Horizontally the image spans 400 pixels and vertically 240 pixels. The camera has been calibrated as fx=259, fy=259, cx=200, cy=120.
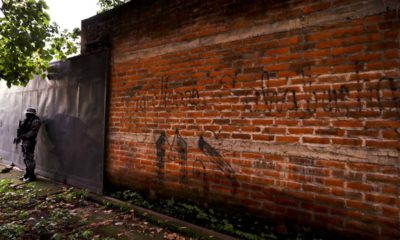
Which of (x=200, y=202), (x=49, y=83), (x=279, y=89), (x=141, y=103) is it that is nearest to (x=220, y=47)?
(x=279, y=89)

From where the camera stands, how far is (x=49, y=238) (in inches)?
142

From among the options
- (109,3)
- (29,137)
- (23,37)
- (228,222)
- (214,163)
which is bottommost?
(228,222)

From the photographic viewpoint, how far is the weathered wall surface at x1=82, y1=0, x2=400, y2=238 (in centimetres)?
272

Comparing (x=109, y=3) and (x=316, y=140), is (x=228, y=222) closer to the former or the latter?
(x=316, y=140)

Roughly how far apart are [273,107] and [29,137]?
670 centimetres

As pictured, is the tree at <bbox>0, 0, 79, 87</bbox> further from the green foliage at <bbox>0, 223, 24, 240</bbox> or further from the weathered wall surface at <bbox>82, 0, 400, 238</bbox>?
the green foliage at <bbox>0, 223, 24, 240</bbox>

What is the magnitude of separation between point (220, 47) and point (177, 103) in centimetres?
118

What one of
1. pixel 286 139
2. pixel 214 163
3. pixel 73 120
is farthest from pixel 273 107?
pixel 73 120

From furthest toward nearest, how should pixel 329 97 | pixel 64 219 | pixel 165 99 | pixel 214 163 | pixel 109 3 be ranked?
pixel 109 3 < pixel 165 99 < pixel 64 219 < pixel 214 163 < pixel 329 97

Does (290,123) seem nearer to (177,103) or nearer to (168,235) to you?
(177,103)

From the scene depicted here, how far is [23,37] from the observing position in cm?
551

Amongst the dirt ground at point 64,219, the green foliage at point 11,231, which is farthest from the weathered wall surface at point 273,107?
the green foliage at point 11,231

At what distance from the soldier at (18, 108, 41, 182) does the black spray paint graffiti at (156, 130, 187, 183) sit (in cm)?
435

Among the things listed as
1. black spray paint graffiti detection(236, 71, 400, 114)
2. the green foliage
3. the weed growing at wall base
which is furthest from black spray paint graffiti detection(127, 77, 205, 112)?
the green foliage
